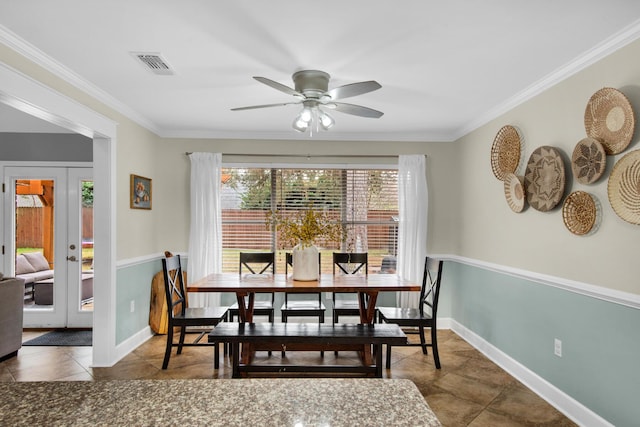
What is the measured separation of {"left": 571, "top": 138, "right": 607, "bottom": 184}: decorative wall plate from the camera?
2446 mm

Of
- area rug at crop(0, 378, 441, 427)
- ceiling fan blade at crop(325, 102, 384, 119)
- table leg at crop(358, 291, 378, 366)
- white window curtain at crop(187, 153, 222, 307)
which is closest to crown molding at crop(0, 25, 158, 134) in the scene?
white window curtain at crop(187, 153, 222, 307)

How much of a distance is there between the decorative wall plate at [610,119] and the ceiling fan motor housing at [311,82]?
1.77 m

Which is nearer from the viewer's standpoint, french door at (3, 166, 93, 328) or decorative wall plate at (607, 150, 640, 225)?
decorative wall plate at (607, 150, 640, 225)

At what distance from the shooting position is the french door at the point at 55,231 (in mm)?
4762

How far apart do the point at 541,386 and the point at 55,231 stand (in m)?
5.24

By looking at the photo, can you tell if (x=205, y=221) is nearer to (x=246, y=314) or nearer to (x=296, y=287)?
(x=246, y=314)

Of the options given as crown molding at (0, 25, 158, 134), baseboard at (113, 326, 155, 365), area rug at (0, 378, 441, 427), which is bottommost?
baseboard at (113, 326, 155, 365)

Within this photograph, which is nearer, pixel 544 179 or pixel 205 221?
pixel 544 179

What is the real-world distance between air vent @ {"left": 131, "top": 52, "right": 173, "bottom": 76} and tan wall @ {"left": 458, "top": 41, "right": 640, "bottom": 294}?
9.34ft

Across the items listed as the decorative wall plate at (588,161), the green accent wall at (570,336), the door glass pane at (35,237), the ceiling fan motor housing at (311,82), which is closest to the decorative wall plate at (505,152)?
the decorative wall plate at (588,161)

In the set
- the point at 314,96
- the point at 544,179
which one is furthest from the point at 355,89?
the point at 544,179

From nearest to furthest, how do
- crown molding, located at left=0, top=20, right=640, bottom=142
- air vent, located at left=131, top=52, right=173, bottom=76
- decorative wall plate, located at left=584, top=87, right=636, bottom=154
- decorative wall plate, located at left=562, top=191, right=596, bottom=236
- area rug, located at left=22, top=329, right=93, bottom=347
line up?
decorative wall plate, located at left=584, top=87, right=636, bottom=154 → crown molding, located at left=0, top=20, right=640, bottom=142 → decorative wall plate, located at left=562, top=191, right=596, bottom=236 → air vent, located at left=131, top=52, right=173, bottom=76 → area rug, located at left=22, top=329, right=93, bottom=347

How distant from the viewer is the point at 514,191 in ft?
11.3

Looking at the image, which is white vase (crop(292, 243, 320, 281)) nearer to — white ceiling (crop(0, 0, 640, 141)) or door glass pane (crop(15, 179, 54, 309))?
white ceiling (crop(0, 0, 640, 141))
